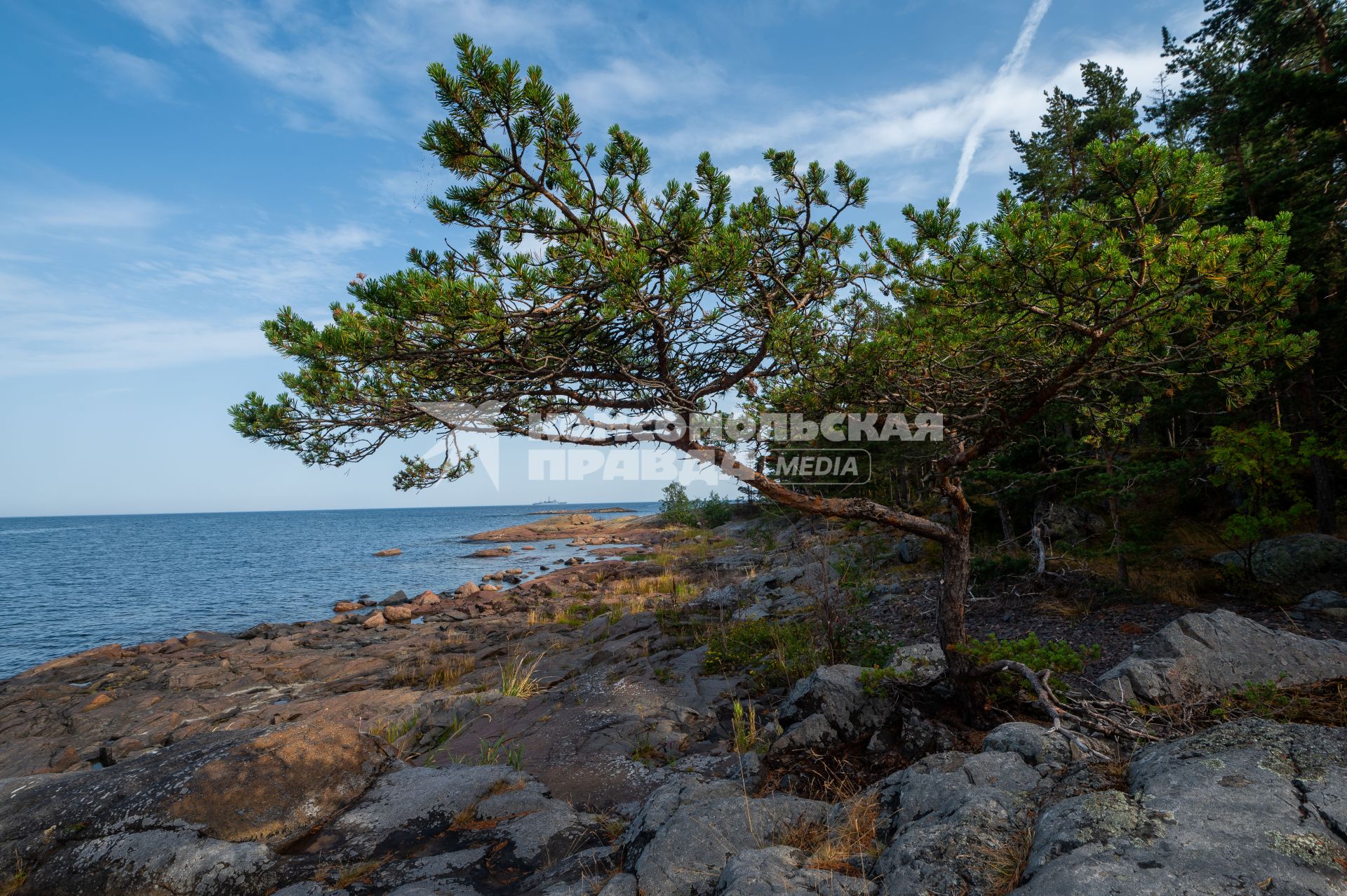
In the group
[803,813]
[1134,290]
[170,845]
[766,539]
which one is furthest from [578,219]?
[766,539]

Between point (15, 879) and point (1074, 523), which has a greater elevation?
point (1074, 523)

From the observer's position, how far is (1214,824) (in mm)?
2289

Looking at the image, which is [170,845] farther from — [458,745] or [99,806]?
[458,745]

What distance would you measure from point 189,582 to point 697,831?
38.9m

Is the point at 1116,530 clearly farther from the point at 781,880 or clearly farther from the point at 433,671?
the point at 433,671

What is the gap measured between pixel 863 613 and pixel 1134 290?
7628 mm

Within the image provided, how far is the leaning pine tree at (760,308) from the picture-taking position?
383 cm

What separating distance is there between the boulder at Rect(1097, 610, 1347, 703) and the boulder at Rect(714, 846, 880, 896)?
3.38 meters

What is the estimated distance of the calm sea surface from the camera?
19.8m

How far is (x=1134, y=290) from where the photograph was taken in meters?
4.05

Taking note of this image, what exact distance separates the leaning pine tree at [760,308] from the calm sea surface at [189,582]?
19.4 metres

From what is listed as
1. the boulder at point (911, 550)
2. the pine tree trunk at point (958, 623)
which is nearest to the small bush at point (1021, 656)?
the pine tree trunk at point (958, 623)

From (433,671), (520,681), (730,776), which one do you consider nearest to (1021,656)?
(730,776)

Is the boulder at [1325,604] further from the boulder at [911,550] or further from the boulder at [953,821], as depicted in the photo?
the boulder at [911,550]
